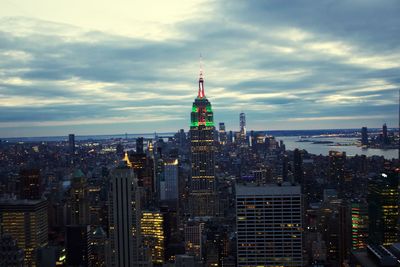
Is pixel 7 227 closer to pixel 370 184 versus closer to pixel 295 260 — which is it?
pixel 295 260

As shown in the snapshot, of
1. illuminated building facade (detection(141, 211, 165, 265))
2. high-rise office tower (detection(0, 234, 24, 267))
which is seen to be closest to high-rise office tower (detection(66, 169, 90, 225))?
illuminated building facade (detection(141, 211, 165, 265))

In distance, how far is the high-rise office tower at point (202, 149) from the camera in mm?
42312

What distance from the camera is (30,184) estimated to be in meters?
25.8

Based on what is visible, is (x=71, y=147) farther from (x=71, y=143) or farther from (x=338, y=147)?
(x=338, y=147)

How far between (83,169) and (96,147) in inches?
81.8

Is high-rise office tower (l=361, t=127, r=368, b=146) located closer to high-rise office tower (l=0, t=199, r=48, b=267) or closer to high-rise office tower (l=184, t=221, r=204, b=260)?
high-rise office tower (l=184, t=221, r=204, b=260)

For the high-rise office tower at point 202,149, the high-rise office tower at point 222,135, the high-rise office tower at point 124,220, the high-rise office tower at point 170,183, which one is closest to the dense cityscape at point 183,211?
the high-rise office tower at point 124,220

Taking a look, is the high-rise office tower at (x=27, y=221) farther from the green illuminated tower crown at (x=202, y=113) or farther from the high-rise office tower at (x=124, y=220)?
the green illuminated tower crown at (x=202, y=113)

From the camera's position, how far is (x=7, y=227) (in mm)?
22125

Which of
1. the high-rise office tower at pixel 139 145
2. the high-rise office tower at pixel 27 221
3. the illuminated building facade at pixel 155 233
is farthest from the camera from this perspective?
the high-rise office tower at pixel 139 145

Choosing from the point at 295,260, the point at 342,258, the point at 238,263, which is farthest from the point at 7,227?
the point at 342,258

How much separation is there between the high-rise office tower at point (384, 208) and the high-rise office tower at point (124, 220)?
792cm

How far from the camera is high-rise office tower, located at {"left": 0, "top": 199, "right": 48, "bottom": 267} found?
850 inches

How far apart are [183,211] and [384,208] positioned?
16926mm
